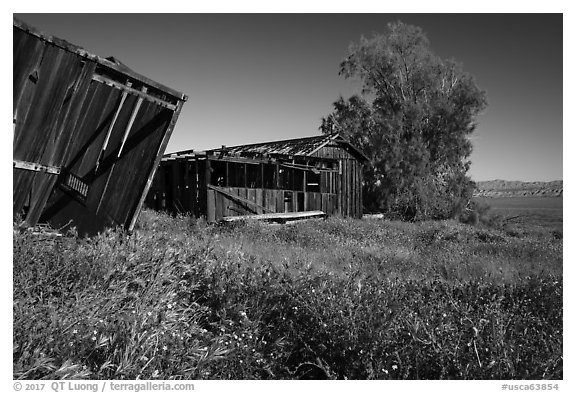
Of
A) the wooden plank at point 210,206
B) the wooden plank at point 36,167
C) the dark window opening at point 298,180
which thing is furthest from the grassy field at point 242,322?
the dark window opening at point 298,180

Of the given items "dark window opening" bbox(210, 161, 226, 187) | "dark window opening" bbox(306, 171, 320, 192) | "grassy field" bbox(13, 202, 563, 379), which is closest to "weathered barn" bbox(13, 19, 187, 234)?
"grassy field" bbox(13, 202, 563, 379)

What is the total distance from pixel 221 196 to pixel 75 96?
10.8 m

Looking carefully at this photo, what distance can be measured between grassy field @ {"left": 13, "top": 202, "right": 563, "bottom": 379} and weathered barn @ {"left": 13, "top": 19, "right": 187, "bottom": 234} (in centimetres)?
125

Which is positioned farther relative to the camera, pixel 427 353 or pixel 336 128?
pixel 336 128

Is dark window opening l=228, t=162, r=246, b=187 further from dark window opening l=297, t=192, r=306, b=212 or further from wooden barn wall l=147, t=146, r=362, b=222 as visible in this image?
dark window opening l=297, t=192, r=306, b=212

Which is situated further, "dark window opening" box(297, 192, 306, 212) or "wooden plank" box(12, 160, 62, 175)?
"dark window opening" box(297, 192, 306, 212)

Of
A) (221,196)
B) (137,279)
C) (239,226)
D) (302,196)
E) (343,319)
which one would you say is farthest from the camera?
(302,196)

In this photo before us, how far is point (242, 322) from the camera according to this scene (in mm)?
4273

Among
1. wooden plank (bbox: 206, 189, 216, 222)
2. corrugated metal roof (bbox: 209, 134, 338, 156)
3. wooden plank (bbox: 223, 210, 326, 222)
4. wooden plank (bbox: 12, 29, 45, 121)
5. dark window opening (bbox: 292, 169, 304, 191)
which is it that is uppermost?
corrugated metal roof (bbox: 209, 134, 338, 156)

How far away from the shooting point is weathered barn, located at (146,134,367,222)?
1662cm

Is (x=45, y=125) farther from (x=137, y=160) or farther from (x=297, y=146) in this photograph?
(x=297, y=146)

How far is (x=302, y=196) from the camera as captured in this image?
20172 mm
